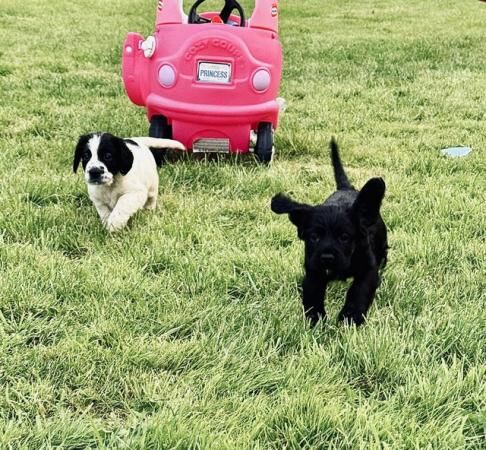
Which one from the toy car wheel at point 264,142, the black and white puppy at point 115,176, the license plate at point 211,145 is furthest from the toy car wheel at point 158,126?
the black and white puppy at point 115,176

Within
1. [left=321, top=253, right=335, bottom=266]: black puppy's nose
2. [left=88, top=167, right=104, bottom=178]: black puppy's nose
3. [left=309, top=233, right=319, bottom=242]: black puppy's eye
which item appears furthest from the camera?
[left=88, top=167, right=104, bottom=178]: black puppy's nose

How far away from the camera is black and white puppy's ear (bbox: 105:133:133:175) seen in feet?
12.6

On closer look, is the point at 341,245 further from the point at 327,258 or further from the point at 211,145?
the point at 211,145

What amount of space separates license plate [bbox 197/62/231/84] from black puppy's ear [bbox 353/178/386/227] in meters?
2.43

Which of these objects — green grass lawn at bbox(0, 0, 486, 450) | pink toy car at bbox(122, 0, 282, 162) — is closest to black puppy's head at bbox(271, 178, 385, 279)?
green grass lawn at bbox(0, 0, 486, 450)

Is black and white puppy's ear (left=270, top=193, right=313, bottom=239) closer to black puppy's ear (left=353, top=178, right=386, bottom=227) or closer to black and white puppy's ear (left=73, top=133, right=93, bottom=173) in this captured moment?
black puppy's ear (left=353, top=178, right=386, bottom=227)

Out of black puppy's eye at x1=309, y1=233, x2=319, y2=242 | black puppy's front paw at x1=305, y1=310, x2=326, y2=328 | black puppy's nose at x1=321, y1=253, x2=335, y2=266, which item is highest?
black puppy's eye at x1=309, y1=233, x2=319, y2=242

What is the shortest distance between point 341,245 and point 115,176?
1758mm

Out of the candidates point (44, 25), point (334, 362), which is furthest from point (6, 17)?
point (334, 362)

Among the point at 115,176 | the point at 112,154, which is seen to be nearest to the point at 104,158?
the point at 112,154

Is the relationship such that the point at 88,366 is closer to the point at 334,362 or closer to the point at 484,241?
the point at 334,362

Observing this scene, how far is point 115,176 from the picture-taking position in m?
3.94

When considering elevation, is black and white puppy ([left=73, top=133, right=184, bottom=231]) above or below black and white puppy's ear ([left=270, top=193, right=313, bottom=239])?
below

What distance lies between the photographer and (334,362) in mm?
2539
